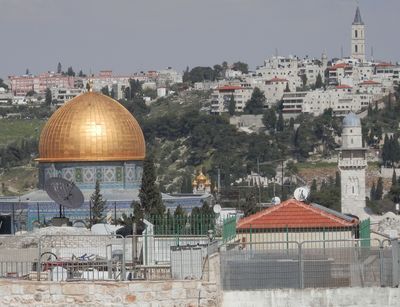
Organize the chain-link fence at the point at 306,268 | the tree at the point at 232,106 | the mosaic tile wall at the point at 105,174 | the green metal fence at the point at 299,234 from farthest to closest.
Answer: the tree at the point at 232,106 → the mosaic tile wall at the point at 105,174 → the green metal fence at the point at 299,234 → the chain-link fence at the point at 306,268

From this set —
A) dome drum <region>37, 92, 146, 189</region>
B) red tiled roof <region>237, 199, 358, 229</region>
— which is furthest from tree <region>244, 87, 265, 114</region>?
red tiled roof <region>237, 199, 358, 229</region>

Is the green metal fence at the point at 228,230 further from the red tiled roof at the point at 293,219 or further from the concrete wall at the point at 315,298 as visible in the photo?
the concrete wall at the point at 315,298

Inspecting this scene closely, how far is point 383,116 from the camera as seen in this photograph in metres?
164

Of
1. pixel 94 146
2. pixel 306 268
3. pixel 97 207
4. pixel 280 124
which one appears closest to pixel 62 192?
pixel 306 268

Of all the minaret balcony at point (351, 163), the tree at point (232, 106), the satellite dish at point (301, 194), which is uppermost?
the tree at point (232, 106)

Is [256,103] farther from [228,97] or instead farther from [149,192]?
[149,192]

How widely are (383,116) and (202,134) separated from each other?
57.1 feet

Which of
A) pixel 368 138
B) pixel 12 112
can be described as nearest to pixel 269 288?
pixel 368 138

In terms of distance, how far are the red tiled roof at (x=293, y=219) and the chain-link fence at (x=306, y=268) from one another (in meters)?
2.81

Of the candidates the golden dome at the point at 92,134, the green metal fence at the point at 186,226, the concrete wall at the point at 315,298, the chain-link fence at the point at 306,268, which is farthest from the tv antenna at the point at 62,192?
the golden dome at the point at 92,134

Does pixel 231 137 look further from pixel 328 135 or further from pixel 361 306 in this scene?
pixel 361 306

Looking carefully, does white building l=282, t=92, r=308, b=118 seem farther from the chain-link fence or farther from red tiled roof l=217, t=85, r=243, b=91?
the chain-link fence

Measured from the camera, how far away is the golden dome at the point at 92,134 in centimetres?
6469

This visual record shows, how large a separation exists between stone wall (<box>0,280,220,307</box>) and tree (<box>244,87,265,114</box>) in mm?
166198
